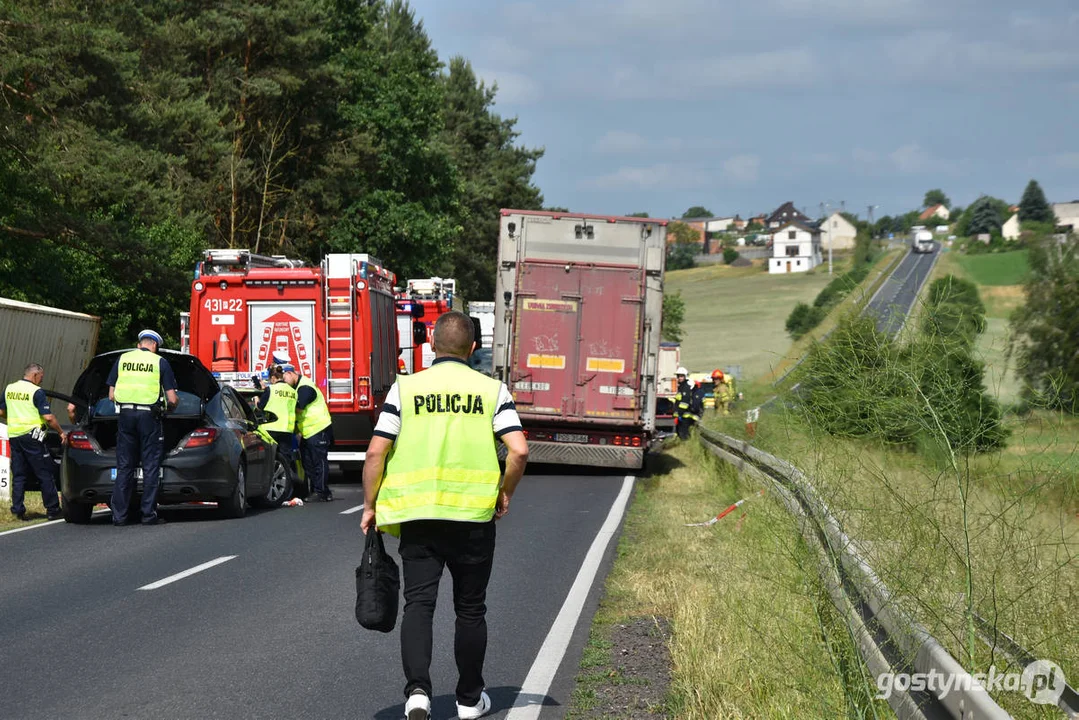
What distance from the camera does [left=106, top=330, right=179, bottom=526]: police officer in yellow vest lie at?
13875 mm

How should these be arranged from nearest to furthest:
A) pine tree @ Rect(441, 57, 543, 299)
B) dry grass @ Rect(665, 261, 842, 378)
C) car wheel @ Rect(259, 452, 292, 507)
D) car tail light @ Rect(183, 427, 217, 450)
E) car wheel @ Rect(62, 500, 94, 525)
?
car tail light @ Rect(183, 427, 217, 450) < car wheel @ Rect(62, 500, 94, 525) < car wheel @ Rect(259, 452, 292, 507) < pine tree @ Rect(441, 57, 543, 299) < dry grass @ Rect(665, 261, 842, 378)

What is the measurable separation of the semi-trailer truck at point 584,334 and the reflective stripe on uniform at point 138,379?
8.12 meters

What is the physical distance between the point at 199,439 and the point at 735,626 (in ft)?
27.0

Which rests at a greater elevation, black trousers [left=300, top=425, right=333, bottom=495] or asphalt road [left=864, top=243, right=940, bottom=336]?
asphalt road [left=864, top=243, right=940, bottom=336]

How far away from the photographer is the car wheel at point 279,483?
54.9 ft

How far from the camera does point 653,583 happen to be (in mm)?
10422

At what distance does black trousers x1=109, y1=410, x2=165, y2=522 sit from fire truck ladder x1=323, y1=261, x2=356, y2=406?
564 centimetres

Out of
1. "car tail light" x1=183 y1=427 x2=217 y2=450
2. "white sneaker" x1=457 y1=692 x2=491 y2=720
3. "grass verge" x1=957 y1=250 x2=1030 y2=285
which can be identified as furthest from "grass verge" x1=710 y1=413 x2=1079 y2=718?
"grass verge" x1=957 y1=250 x2=1030 y2=285

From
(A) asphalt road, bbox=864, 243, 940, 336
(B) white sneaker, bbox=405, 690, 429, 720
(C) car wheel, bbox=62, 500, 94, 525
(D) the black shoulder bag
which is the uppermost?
(A) asphalt road, bbox=864, 243, 940, 336

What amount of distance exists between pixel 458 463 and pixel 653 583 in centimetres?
471

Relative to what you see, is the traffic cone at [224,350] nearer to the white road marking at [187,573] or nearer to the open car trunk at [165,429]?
the open car trunk at [165,429]

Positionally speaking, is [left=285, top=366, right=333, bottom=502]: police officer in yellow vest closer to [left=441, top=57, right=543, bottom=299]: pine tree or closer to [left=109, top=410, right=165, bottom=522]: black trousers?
[left=109, top=410, right=165, bottom=522]: black trousers

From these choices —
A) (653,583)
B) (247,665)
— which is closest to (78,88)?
(653,583)

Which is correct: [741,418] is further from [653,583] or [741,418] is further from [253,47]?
[253,47]
